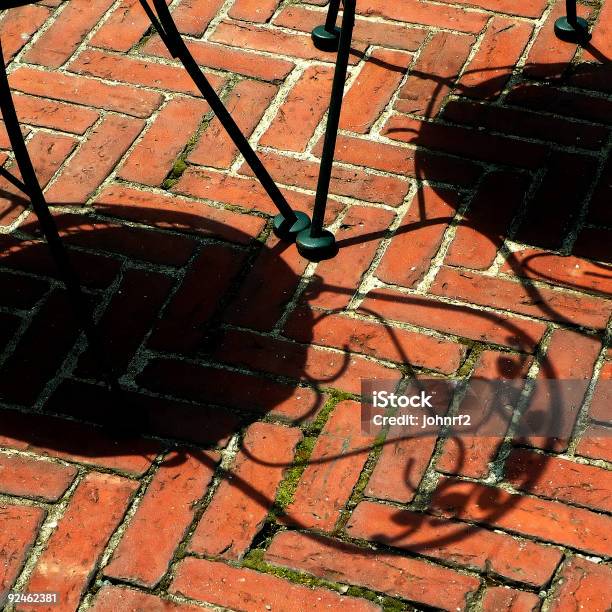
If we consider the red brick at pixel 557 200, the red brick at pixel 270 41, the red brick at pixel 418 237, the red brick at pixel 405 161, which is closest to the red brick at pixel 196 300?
the red brick at pixel 418 237

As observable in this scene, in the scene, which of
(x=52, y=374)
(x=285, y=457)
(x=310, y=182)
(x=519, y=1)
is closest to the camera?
(x=285, y=457)

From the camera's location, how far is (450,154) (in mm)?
3023

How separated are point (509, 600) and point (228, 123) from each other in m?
1.28

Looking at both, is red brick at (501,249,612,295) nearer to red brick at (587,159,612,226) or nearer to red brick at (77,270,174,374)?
red brick at (587,159,612,226)

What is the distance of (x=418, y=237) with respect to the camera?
2.80m

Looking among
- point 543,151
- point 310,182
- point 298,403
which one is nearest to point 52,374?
point 298,403

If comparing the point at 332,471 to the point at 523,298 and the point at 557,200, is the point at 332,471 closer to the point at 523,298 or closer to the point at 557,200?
the point at 523,298

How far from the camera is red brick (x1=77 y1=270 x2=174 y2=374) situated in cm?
255

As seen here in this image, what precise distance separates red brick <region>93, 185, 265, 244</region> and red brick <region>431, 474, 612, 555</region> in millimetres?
909

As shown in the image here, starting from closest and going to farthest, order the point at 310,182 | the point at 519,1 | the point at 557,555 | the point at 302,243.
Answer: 1. the point at 557,555
2. the point at 302,243
3. the point at 310,182
4. the point at 519,1

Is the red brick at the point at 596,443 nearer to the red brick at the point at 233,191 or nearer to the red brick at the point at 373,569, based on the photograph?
the red brick at the point at 373,569

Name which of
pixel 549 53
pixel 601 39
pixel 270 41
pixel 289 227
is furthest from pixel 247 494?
pixel 601 39

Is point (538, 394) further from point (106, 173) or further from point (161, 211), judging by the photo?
point (106, 173)

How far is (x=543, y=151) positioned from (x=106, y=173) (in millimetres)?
1204
